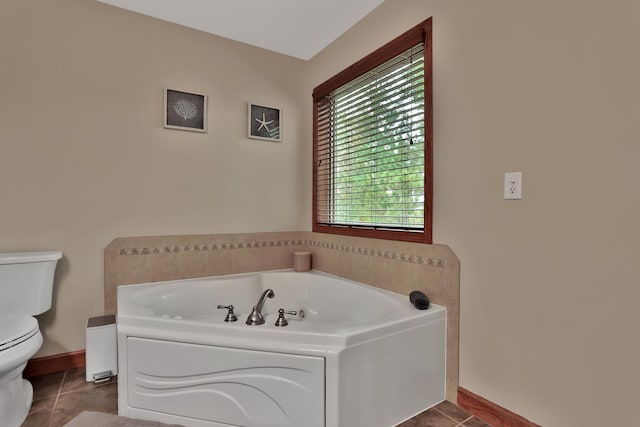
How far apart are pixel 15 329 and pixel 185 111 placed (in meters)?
1.60

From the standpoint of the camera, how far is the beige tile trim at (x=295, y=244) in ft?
6.40

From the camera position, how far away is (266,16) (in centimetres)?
236

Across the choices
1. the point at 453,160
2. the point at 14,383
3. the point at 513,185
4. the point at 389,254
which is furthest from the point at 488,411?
the point at 14,383

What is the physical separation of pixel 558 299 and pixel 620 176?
1.68 ft

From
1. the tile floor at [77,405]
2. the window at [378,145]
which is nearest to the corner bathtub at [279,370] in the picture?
the tile floor at [77,405]


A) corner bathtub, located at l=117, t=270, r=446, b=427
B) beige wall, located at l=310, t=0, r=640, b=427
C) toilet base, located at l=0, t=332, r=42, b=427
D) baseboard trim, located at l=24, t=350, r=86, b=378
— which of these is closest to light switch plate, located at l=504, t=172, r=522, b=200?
beige wall, located at l=310, t=0, r=640, b=427

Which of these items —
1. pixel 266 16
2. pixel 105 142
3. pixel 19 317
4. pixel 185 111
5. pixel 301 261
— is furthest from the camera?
pixel 301 261

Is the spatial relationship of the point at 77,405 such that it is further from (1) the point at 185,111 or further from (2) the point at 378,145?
(2) the point at 378,145

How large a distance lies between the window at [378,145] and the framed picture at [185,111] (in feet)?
2.99

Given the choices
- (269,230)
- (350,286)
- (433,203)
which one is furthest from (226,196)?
(433,203)

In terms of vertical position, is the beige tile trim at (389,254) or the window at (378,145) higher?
the window at (378,145)

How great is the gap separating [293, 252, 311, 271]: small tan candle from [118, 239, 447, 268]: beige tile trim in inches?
5.4

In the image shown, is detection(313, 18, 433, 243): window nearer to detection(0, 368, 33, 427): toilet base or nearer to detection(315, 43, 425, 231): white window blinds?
detection(315, 43, 425, 231): white window blinds

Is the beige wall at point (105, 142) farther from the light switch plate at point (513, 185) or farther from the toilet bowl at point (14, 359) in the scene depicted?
the light switch plate at point (513, 185)
